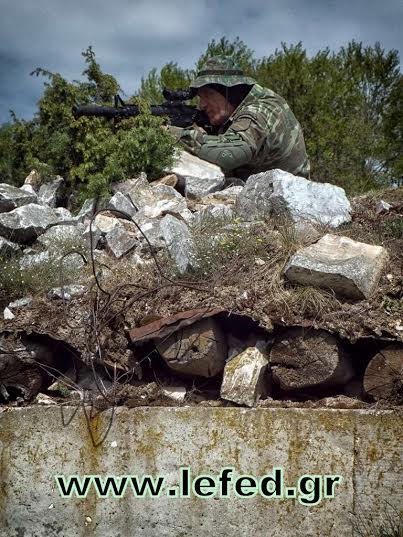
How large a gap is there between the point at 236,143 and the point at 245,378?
304cm

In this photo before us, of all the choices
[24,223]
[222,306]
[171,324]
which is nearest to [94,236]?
[24,223]

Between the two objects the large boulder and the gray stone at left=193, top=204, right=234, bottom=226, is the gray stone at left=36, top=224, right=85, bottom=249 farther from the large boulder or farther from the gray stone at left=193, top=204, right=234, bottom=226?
the large boulder

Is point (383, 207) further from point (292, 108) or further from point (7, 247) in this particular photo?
point (292, 108)

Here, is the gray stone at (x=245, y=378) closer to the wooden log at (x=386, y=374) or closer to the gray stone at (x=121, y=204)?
the wooden log at (x=386, y=374)

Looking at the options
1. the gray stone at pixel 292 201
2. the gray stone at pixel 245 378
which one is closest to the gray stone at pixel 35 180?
the gray stone at pixel 292 201

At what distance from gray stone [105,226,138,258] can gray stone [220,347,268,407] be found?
4.53 ft

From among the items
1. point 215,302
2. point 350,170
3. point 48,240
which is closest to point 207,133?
point 48,240

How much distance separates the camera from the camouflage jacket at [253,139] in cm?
614

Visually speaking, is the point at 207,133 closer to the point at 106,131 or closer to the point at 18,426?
the point at 106,131

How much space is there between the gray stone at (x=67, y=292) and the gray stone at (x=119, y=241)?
1.72 ft

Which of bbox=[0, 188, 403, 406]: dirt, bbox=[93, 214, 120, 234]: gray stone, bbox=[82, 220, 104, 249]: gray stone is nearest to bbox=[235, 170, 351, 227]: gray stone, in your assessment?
bbox=[0, 188, 403, 406]: dirt

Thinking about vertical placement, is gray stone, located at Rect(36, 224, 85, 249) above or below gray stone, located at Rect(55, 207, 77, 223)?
below

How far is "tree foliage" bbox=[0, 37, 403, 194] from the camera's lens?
6102mm

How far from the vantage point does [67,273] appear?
457 centimetres
